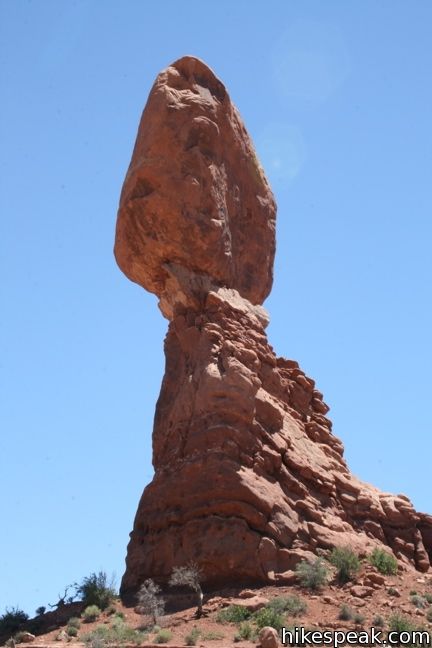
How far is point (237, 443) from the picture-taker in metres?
24.8

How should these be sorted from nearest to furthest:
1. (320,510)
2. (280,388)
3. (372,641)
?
1. (372,641)
2. (320,510)
3. (280,388)

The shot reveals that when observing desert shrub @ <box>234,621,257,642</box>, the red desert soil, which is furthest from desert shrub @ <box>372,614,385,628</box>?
desert shrub @ <box>234,621,257,642</box>

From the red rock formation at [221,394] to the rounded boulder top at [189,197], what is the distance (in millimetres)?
41

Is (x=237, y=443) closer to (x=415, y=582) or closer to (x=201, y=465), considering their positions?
(x=201, y=465)

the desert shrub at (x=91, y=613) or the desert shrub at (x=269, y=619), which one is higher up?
the desert shrub at (x=91, y=613)

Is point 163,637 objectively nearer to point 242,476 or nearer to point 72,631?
point 72,631

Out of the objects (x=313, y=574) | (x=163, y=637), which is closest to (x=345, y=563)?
(x=313, y=574)

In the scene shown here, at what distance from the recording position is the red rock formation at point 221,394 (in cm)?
2395

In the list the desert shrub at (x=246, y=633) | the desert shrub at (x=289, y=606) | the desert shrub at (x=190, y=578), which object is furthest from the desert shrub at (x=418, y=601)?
the desert shrub at (x=190, y=578)

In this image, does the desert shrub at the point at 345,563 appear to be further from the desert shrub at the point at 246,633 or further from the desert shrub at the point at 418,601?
the desert shrub at the point at 246,633

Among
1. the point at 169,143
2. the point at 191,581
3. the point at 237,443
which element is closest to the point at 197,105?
the point at 169,143

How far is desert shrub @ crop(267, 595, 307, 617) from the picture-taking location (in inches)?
825

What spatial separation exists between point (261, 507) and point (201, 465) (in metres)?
1.78

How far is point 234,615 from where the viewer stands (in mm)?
20938
